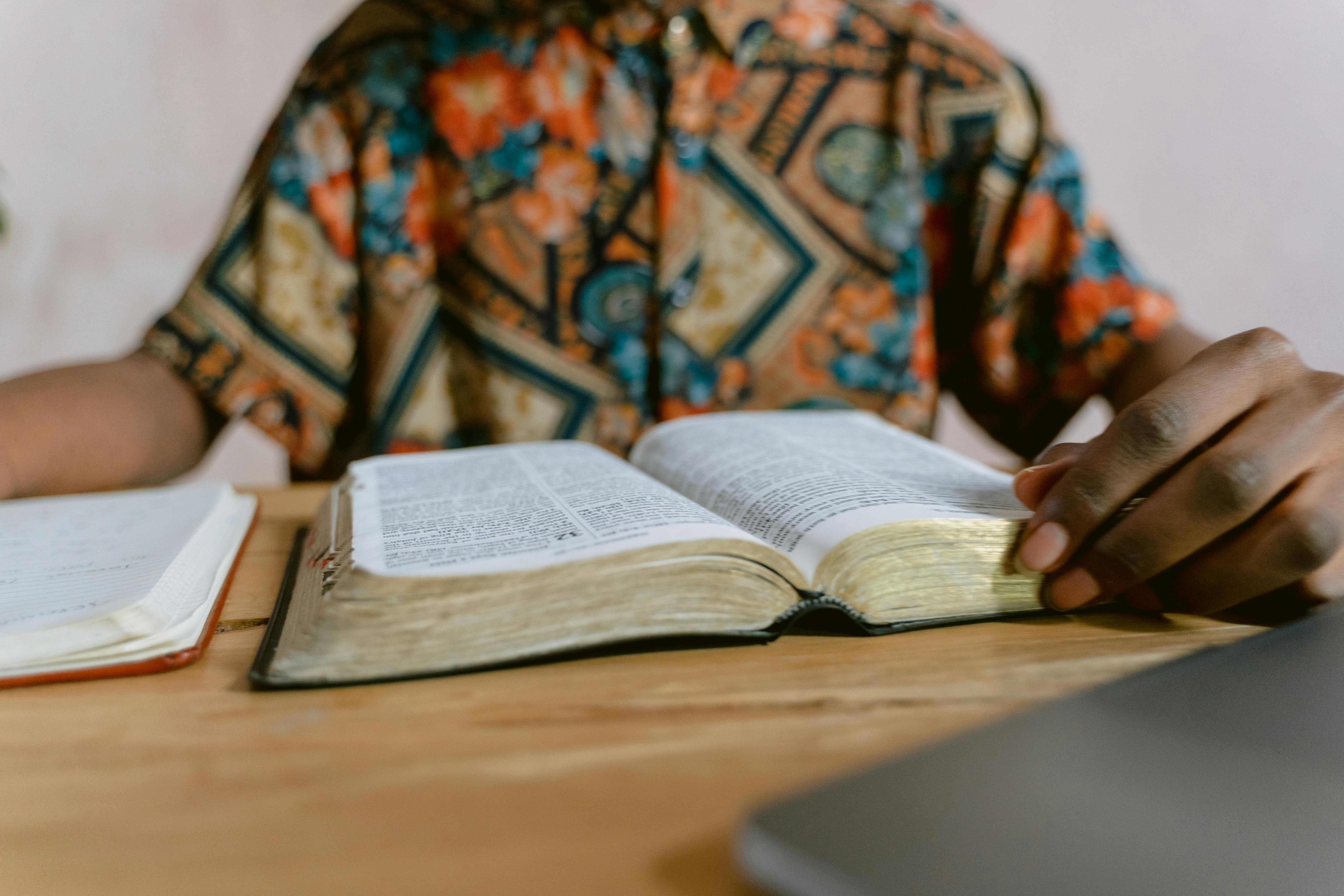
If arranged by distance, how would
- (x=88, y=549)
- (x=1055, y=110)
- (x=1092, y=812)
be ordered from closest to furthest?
1. (x=1092, y=812)
2. (x=88, y=549)
3. (x=1055, y=110)

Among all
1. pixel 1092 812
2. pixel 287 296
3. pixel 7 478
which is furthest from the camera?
pixel 287 296

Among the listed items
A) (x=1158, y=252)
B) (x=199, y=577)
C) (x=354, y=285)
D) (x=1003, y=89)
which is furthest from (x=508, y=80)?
(x=1158, y=252)

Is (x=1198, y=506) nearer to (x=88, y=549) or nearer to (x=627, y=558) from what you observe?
(x=627, y=558)

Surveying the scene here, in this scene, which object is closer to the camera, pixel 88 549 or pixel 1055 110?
pixel 88 549

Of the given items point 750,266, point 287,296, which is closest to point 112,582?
point 287,296

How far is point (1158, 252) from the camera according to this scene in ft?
4.88

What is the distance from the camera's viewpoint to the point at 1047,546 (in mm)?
365

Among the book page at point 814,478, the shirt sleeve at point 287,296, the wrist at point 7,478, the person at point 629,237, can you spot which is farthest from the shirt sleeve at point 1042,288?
the wrist at point 7,478

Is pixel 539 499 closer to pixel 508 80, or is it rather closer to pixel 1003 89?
pixel 508 80

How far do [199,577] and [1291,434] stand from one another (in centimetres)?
52

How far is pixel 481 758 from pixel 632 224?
0.69m

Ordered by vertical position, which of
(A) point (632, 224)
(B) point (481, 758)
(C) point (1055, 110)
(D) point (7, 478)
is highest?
(C) point (1055, 110)

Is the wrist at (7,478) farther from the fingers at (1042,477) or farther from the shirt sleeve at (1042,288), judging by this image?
the shirt sleeve at (1042,288)

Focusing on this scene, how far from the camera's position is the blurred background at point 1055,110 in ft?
4.36
